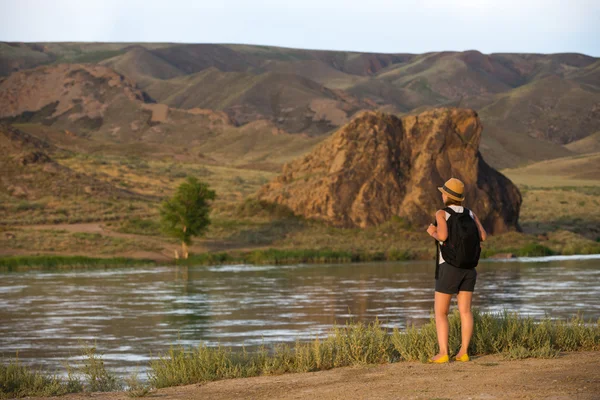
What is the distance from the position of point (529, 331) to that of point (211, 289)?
19.2 meters

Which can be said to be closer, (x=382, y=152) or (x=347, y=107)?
(x=382, y=152)

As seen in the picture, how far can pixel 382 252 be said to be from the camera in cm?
4644

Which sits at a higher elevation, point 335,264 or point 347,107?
point 347,107

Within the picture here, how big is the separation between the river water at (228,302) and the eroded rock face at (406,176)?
9294 millimetres

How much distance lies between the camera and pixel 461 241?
11469mm

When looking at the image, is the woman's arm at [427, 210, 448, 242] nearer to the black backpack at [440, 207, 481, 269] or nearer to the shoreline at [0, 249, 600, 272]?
the black backpack at [440, 207, 481, 269]

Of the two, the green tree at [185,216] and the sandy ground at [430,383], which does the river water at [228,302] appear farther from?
the green tree at [185,216]

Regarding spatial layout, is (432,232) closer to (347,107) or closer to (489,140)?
(489,140)

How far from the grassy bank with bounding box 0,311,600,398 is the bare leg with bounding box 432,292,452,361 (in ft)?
1.11

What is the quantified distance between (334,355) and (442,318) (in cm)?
176

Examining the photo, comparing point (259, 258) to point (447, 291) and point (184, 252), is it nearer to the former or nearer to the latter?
point (184, 252)

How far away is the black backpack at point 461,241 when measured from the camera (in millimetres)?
11469

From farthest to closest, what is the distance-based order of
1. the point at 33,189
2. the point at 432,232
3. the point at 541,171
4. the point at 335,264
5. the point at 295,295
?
the point at 541,171, the point at 33,189, the point at 335,264, the point at 295,295, the point at 432,232

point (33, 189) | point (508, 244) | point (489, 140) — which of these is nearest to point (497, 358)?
point (508, 244)
